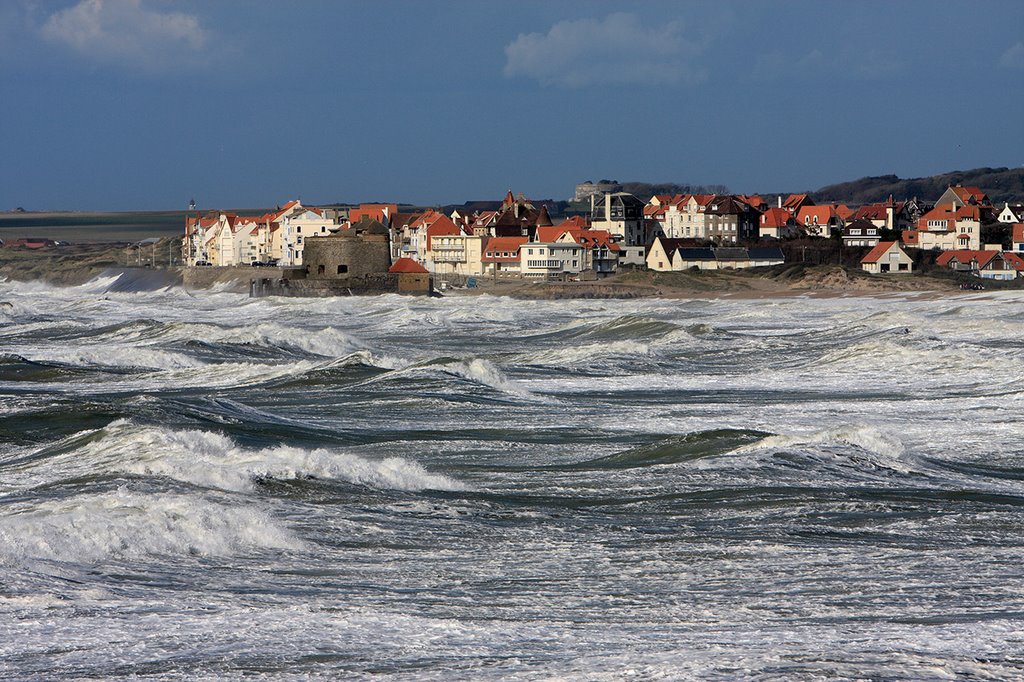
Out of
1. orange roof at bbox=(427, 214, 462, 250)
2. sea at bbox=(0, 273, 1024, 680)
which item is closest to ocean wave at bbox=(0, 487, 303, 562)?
sea at bbox=(0, 273, 1024, 680)

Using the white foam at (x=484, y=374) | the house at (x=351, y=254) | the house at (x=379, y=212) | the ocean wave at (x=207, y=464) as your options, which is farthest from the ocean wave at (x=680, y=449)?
the house at (x=379, y=212)

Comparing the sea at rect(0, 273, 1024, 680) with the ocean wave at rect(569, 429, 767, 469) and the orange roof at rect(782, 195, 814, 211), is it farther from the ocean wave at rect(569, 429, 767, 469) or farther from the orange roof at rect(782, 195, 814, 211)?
the orange roof at rect(782, 195, 814, 211)

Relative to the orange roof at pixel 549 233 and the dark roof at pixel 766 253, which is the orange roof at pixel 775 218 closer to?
the dark roof at pixel 766 253

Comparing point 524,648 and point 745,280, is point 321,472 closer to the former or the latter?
point 524,648

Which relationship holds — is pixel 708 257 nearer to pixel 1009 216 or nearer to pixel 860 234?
pixel 860 234

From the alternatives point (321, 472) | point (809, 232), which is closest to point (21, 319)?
point (321, 472)

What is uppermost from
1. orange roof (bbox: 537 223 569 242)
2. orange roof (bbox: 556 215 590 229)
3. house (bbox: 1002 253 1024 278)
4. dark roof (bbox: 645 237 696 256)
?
orange roof (bbox: 556 215 590 229)

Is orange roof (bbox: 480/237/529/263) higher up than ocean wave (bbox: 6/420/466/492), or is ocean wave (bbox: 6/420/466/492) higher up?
orange roof (bbox: 480/237/529/263)
